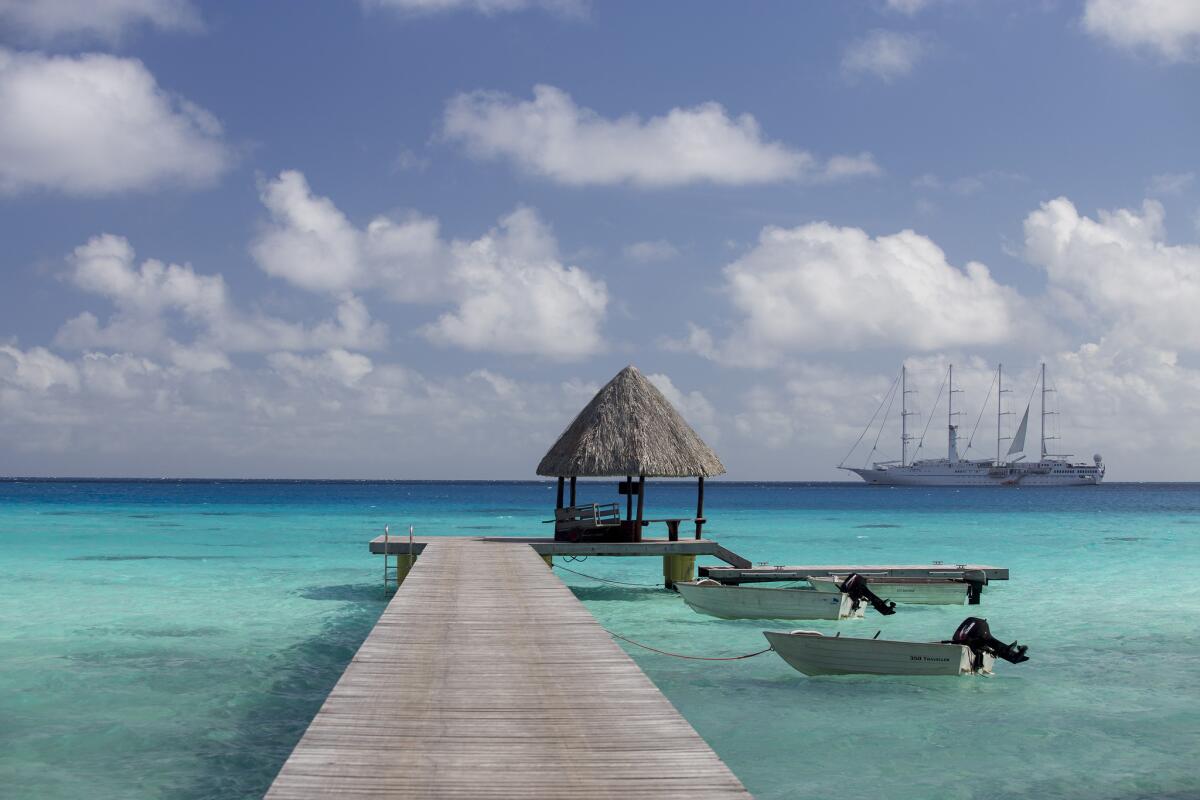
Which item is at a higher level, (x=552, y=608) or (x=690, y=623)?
(x=552, y=608)

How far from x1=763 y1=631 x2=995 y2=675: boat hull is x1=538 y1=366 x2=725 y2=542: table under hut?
700cm

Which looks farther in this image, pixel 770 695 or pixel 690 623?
pixel 690 623

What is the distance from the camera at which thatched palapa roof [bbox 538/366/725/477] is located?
1923cm

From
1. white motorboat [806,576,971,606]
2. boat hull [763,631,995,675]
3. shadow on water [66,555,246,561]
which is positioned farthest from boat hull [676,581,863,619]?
shadow on water [66,555,246,561]

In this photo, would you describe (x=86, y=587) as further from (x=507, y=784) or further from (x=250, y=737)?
(x=507, y=784)

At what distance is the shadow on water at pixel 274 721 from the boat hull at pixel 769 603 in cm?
554

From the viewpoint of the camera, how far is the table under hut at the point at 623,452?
19250mm

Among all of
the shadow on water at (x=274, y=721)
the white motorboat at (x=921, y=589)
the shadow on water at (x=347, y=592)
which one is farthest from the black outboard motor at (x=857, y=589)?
the shadow on water at (x=347, y=592)

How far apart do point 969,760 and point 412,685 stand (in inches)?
214

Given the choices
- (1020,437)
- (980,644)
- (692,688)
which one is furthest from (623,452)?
(1020,437)

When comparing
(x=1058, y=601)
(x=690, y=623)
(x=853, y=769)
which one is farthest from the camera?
(x=1058, y=601)

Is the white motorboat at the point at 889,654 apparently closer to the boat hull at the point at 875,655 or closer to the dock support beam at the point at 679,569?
the boat hull at the point at 875,655

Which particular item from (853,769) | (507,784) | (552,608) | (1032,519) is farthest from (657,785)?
(1032,519)

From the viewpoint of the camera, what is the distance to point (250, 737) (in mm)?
9906
